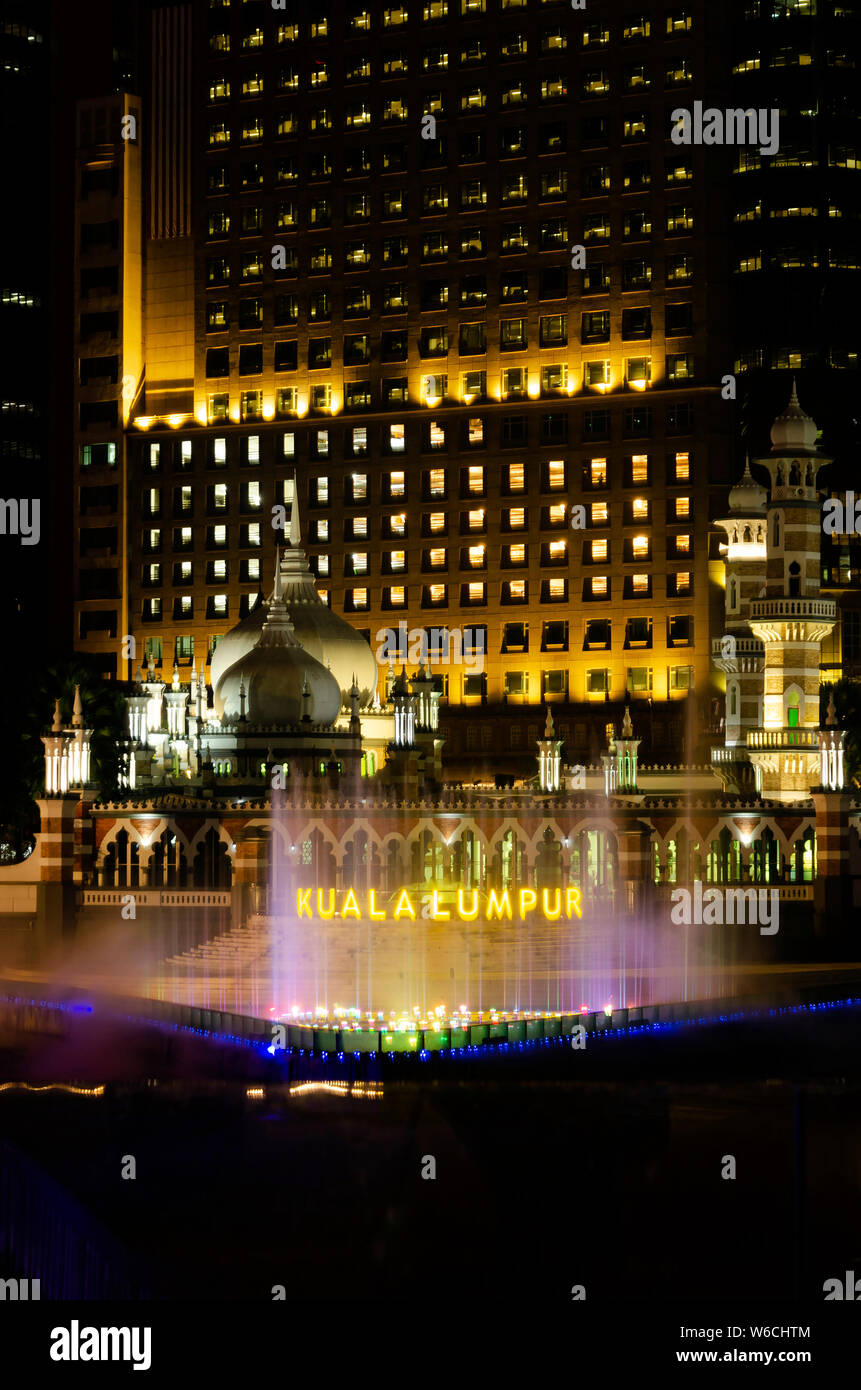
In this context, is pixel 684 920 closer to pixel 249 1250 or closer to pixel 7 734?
pixel 249 1250

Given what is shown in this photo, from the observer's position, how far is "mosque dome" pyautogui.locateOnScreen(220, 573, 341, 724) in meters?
73.7

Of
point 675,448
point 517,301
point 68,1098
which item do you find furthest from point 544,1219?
point 517,301

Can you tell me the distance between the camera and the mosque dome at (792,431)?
227 ft

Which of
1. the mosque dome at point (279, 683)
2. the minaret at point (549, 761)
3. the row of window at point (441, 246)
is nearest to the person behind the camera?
the mosque dome at point (279, 683)

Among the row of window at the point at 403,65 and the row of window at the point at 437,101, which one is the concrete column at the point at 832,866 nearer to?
the row of window at the point at 437,101

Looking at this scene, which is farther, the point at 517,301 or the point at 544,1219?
the point at 517,301

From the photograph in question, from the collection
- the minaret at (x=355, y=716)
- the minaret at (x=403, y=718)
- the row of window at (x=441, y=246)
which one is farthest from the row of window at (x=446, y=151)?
the minaret at (x=403, y=718)

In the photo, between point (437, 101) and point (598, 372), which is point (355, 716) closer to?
point (598, 372)

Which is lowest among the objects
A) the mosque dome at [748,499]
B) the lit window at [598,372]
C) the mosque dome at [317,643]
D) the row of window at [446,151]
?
the mosque dome at [317,643]

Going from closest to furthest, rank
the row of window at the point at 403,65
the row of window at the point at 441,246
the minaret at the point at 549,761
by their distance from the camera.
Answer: the minaret at the point at 549,761 → the row of window at the point at 441,246 → the row of window at the point at 403,65

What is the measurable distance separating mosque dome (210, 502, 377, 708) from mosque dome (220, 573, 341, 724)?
1.90 meters

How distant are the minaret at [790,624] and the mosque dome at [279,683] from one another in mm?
16292
